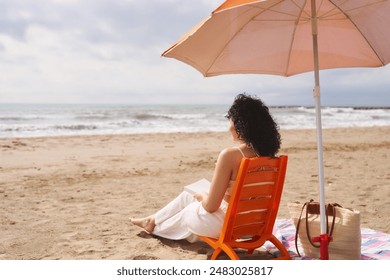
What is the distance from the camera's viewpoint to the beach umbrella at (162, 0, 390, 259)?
3262mm

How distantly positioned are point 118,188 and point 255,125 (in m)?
4.09

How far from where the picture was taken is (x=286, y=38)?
3.96 meters

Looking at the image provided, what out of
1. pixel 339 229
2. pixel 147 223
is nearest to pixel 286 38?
pixel 339 229

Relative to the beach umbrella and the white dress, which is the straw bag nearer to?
the beach umbrella

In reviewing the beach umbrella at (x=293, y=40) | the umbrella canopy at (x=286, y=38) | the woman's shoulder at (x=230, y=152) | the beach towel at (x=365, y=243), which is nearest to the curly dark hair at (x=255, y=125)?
the woman's shoulder at (x=230, y=152)

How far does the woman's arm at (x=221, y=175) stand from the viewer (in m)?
3.21

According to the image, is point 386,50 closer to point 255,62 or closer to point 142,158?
point 255,62

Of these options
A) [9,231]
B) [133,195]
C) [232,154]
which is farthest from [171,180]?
[232,154]

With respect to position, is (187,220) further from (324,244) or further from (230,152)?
(324,244)

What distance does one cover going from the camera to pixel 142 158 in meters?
10.1

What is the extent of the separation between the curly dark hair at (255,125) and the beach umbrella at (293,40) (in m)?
0.36

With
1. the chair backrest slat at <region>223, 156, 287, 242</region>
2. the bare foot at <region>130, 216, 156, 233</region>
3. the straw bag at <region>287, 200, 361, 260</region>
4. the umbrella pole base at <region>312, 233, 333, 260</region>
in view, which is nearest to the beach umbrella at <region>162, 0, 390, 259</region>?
the umbrella pole base at <region>312, 233, 333, 260</region>
